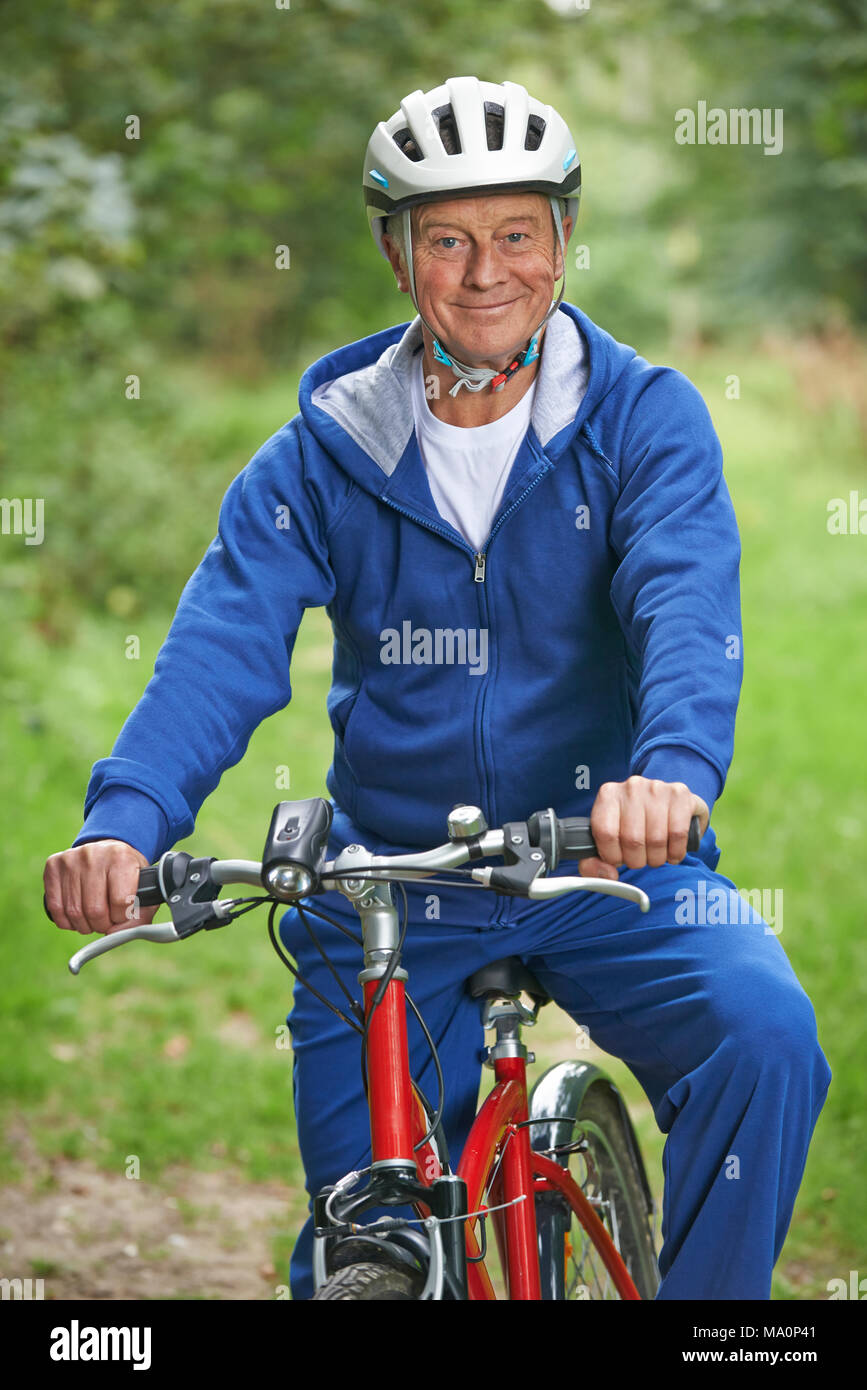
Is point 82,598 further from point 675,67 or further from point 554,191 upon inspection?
point 675,67

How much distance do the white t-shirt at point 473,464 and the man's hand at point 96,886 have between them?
88 centimetres

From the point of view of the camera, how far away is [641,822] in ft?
6.54

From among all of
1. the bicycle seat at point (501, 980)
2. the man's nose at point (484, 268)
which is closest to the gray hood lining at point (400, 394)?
the man's nose at point (484, 268)

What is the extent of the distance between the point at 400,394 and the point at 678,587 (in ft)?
2.22

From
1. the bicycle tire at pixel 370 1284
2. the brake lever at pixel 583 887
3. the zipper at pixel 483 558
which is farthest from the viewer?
the zipper at pixel 483 558

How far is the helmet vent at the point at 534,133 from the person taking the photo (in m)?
2.61

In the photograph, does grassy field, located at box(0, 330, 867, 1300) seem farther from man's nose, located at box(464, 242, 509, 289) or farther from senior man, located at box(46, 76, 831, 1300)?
man's nose, located at box(464, 242, 509, 289)

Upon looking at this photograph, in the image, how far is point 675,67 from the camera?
21266mm

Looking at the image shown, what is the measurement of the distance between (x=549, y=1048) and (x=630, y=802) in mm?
3826

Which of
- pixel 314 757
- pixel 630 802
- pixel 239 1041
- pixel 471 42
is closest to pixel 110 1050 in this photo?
A: pixel 239 1041

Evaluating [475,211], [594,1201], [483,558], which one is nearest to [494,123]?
[475,211]

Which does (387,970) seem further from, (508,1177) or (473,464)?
(473,464)

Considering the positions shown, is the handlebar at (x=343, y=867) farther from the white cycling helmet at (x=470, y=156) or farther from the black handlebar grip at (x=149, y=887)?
the white cycling helmet at (x=470, y=156)

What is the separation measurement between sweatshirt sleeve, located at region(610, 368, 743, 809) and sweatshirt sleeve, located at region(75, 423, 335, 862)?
56 cm
